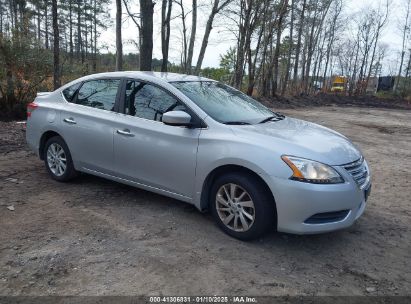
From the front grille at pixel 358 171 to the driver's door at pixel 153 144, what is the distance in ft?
5.11

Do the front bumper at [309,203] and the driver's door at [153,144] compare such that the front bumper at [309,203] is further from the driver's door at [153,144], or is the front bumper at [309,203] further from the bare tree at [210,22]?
the bare tree at [210,22]

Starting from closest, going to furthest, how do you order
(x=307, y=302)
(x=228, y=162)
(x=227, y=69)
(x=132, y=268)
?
1. (x=307, y=302)
2. (x=132, y=268)
3. (x=228, y=162)
4. (x=227, y=69)

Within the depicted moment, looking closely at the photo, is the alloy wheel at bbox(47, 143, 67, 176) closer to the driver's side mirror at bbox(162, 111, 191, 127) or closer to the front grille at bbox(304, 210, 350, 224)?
the driver's side mirror at bbox(162, 111, 191, 127)

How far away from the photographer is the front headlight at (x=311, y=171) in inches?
136

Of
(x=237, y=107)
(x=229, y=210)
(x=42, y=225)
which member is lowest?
(x=42, y=225)

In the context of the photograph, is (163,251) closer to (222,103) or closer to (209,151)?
(209,151)

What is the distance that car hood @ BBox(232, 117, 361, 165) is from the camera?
360 cm

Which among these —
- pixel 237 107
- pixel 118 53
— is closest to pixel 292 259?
pixel 237 107

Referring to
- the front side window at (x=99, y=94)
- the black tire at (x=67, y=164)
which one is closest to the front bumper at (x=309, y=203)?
the front side window at (x=99, y=94)

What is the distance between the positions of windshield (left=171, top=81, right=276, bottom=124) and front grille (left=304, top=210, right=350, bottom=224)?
1313 mm

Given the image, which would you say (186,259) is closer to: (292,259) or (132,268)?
(132,268)

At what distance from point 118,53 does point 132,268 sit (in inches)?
762

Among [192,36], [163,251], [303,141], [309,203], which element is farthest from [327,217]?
[192,36]

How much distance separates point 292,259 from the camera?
3568mm
